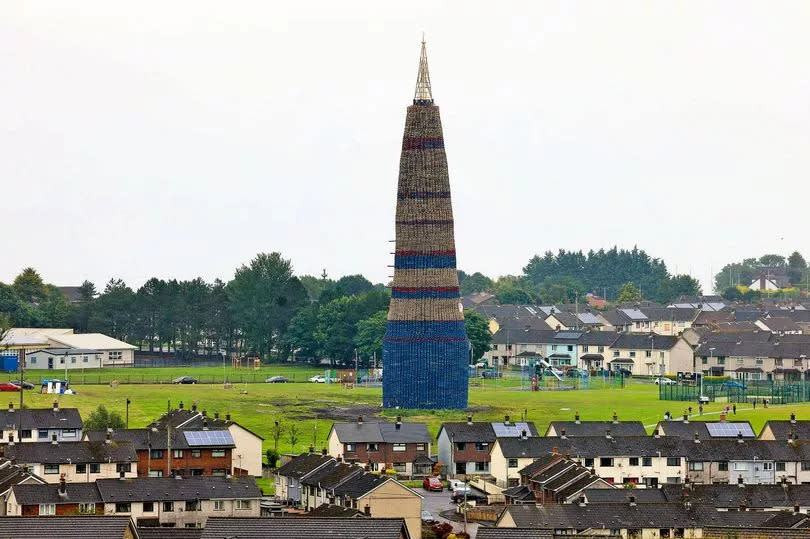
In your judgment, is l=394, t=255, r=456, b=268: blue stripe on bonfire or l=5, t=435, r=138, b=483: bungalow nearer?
l=5, t=435, r=138, b=483: bungalow

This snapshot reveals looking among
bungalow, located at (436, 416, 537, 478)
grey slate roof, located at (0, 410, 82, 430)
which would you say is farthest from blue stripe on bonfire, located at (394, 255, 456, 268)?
Result: grey slate roof, located at (0, 410, 82, 430)

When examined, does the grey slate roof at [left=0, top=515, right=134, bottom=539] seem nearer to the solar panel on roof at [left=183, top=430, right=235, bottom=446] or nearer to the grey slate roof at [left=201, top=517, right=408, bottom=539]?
the grey slate roof at [left=201, top=517, right=408, bottom=539]

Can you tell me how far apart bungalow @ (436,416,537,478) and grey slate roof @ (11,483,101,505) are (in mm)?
27451

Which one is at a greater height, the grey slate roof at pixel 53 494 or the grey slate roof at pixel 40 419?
the grey slate roof at pixel 40 419

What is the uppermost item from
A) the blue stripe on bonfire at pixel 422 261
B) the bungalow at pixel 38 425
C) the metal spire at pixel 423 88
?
the metal spire at pixel 423 88

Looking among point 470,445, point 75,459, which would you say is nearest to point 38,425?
point 75,459

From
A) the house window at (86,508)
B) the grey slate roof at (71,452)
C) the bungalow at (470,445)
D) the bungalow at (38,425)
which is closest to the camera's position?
the house window at (86,508)

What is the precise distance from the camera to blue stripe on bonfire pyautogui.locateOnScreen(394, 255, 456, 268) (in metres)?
139

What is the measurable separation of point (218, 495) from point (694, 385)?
80719 mm

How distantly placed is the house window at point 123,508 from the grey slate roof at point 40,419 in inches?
897

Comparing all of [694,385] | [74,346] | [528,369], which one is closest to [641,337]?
[528,369]

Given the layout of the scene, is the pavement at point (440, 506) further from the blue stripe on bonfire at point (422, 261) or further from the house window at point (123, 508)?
the blue stripe on bonfire at point (422, 261)

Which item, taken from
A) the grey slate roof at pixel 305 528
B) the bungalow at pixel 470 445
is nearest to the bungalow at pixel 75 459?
the bungalow at pixel 470 445

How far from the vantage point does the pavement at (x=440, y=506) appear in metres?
84.1
